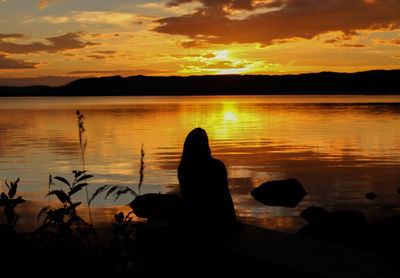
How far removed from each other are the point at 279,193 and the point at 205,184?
9883 millimetres

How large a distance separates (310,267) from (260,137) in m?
36.3

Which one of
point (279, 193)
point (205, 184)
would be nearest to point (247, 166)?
point (279, 193)

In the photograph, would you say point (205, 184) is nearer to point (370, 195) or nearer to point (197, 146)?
point (197, 146)

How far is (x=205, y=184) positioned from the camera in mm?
8008

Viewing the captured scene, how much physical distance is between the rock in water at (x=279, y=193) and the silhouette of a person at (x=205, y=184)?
30.1 ft

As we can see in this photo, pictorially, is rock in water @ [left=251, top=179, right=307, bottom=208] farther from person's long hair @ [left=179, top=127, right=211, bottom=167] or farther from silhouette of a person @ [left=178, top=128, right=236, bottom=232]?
person's long hair @ [left=179, top=127, right=211, bottom=167]

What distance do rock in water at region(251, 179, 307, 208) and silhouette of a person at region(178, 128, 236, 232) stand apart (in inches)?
362

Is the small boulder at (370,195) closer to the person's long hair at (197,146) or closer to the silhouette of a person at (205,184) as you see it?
the silhouette of a person at (205,184)

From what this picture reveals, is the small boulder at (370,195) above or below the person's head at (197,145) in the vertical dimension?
below

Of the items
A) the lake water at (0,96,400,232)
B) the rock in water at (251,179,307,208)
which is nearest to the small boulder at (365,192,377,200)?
the lake water at (0,96,400,232)

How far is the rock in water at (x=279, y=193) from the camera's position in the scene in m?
17.2

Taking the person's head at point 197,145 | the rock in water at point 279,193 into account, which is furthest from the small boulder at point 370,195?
the person's head at point 197,145

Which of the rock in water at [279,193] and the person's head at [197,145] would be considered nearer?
the person's head at [197,145]

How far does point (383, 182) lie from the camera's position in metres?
20.9
